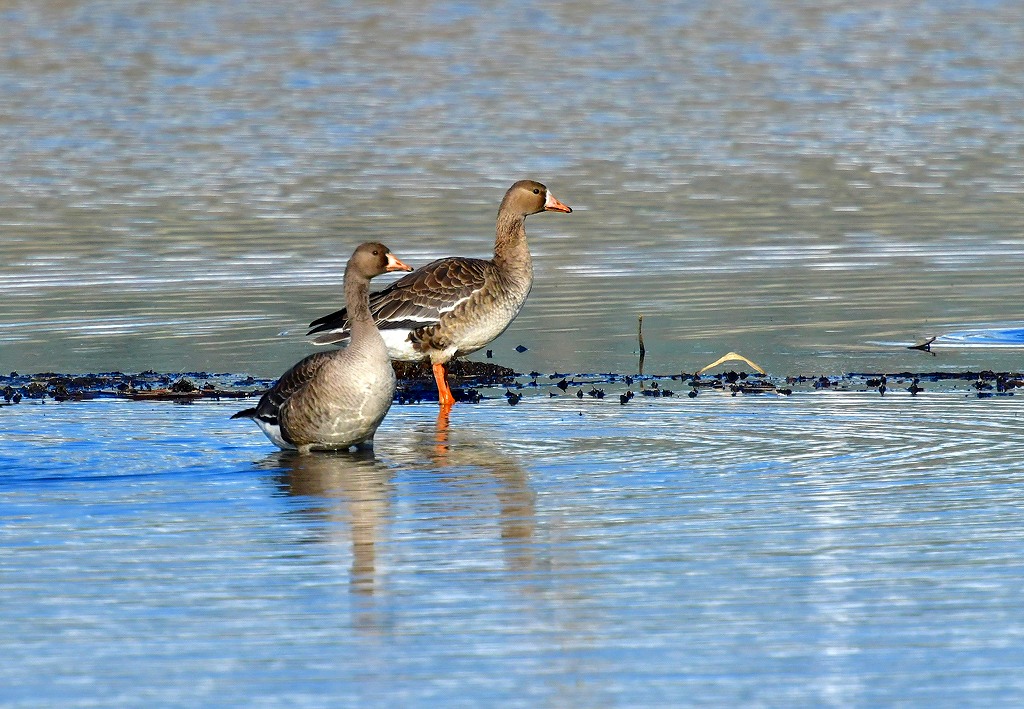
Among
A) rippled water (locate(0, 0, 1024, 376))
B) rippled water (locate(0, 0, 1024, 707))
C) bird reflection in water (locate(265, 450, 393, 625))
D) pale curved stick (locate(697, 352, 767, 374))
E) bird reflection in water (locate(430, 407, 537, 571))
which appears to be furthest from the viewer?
rippled water (locate(0, 0, 1024, 376))

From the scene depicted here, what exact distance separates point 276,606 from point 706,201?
17.6m

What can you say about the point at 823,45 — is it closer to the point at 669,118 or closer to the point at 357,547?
the point at 669,118

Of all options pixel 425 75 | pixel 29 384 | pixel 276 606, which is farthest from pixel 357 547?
pixel 425 75

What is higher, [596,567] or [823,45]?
[823,45]

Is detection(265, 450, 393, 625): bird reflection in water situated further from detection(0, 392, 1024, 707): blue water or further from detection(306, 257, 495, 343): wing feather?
detection(306, 257, 495, 343): wing feather

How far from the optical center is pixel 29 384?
15117mm

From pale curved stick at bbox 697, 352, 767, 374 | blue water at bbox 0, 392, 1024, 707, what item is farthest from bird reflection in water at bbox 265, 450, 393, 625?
pale curved stick at bbox 697, 352, 767, 374

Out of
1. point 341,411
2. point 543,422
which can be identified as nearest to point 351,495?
point 341,411

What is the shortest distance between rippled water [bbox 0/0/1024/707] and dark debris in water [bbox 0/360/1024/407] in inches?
12.2

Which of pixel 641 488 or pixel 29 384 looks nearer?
pixel 641 488

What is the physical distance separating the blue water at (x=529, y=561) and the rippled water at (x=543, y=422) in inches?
1.2

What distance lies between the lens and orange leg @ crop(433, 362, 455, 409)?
1477 cm

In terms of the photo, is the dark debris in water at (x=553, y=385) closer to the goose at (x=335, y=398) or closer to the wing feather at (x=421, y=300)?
the wing feather at (x=421, y=300)

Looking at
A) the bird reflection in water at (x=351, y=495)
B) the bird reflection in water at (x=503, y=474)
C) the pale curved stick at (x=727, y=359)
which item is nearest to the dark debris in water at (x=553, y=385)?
the pale curved stick at (x=727, y=359)
